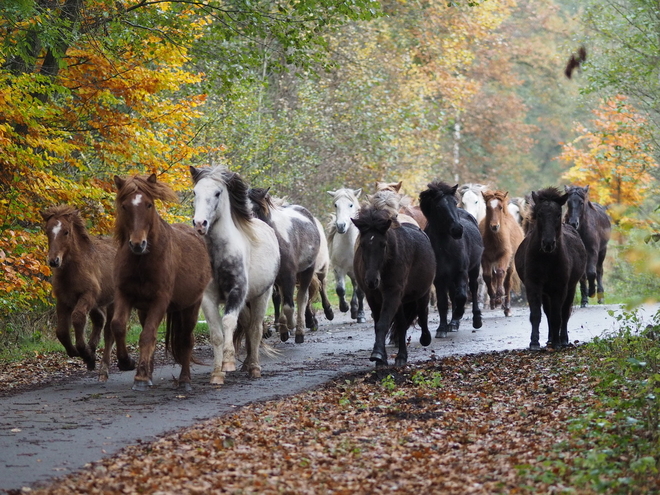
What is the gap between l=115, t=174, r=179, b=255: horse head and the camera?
1050cm

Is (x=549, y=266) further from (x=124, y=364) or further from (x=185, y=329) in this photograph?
(x=124, y=364)

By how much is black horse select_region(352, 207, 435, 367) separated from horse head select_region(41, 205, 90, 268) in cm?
344

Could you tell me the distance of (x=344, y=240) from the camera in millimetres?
20750

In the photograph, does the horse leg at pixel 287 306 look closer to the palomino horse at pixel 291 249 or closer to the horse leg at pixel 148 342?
the palomino horse at pixel 291 249

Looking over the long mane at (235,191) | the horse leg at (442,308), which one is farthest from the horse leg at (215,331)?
the horse leg at (442,308)

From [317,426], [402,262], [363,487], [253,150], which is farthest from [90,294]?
[253,150]

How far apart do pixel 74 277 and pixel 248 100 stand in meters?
12.2

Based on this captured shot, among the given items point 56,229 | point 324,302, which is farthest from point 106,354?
point 324,302

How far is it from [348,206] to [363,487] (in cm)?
1356

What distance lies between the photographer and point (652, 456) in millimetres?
6961

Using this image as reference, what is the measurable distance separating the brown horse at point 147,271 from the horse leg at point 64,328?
44.9 inches

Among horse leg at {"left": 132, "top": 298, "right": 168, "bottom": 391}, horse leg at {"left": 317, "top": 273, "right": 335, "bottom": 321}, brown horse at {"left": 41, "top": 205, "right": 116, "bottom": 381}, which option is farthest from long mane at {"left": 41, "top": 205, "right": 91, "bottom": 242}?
horse leg at {"left": 317, "top": 273, "right": 335, "bottom": 321}

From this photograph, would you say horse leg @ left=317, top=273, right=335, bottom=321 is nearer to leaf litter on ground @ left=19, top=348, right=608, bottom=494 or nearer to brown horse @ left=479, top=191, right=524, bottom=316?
brown horse @ left=479, top=191, right=524, bottom=316

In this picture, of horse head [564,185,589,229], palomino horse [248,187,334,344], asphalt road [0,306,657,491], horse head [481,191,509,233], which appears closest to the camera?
asphalt road [0,306,657,491]
